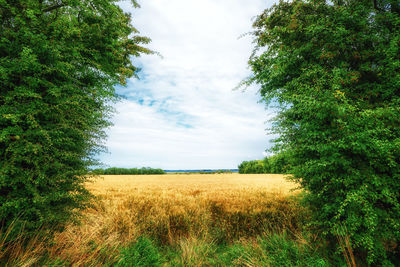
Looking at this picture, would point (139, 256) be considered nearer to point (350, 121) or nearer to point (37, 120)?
point (37, 120)

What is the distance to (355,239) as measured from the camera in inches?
120

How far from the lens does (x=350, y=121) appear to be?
10.5 feet

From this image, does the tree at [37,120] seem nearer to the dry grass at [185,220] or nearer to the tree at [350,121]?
the dry grass at [185,220]

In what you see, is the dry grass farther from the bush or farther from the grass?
the bush

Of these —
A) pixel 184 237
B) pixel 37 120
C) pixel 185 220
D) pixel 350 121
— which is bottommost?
pixel 184 237

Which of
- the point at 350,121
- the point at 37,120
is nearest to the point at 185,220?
the point at 37,120

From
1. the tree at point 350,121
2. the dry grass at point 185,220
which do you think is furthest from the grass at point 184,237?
the tree at point 350,121

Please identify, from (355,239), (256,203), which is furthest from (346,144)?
(256,203)

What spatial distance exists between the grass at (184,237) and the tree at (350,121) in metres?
1.08

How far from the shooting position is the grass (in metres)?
3.39

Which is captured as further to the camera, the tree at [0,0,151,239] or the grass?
the grass

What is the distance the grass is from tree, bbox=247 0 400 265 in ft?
3.53

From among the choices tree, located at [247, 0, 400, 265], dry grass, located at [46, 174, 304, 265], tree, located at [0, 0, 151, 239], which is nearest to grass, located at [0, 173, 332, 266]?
dry grass, located at [46, 174, 304, 265]

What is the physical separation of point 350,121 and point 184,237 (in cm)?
550
